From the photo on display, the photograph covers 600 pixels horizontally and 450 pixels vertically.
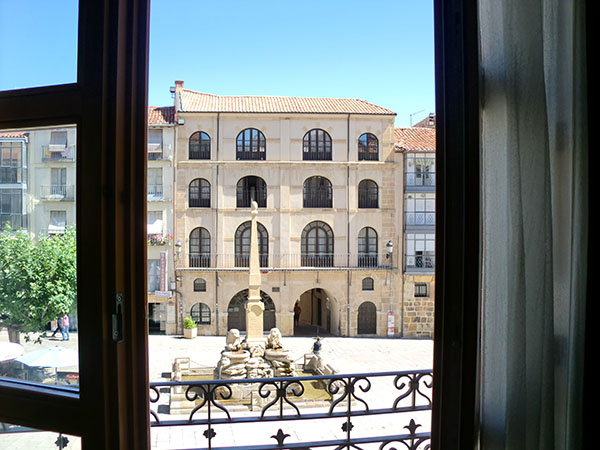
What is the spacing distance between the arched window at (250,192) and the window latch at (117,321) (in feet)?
49.9

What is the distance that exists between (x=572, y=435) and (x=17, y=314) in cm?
133

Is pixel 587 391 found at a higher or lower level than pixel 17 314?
lower

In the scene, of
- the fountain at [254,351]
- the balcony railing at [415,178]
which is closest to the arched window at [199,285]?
the fountain at [254,351]

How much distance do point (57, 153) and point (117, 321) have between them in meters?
0.47

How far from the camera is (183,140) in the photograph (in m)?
16.0

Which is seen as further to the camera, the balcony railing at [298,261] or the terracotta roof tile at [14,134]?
the balcony railing at [298,261]

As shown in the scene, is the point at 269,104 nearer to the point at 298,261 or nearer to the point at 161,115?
the point at 161,115

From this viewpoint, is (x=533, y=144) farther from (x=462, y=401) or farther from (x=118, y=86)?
(x=118, y=86)

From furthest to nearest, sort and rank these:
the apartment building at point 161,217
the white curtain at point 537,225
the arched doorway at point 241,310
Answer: the arched doorway at point 241,310
the apartment building at point 161,217
the white curtain at point 537,225

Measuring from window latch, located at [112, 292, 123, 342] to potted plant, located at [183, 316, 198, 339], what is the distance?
14557 mm

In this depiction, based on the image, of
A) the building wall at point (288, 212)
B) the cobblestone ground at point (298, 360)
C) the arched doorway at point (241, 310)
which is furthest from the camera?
the arched doorway at point (241, 310)

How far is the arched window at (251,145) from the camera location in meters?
16.3

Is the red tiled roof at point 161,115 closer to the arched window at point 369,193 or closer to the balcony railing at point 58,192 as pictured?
the arched window at point 369,193

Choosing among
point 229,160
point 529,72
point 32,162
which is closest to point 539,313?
point 529,72
